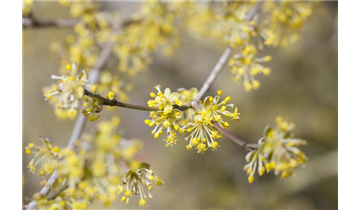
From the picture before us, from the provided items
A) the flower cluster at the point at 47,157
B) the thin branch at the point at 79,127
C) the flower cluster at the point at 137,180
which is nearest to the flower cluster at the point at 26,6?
the thin branch at the point at 79,127

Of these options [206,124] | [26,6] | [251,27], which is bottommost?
[206,124]

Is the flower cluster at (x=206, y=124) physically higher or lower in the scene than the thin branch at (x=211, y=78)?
lower

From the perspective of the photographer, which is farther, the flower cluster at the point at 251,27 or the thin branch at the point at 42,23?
the thin branch at the point at 42,23

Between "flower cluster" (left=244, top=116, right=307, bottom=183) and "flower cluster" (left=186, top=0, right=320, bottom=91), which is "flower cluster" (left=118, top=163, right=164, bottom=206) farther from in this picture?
"flower cluster" (left=186, top=0, right=320, bottom=91)

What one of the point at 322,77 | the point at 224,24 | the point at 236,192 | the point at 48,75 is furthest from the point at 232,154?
the point at 48,75

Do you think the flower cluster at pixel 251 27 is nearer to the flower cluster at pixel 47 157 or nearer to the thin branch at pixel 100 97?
the thin branch at pixel 100 97

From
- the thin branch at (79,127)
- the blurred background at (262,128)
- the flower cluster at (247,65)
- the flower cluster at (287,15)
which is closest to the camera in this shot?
the thin branch at (79,127)

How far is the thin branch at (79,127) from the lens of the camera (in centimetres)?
113

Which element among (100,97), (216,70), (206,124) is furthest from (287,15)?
(100,97)

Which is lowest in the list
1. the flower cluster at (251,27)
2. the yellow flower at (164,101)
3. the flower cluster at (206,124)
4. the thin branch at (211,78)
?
the flower cluster at (206,124)

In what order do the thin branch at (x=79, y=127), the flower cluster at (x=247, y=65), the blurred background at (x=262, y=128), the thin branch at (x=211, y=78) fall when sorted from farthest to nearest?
the blurred background at (x=262, y=128)
the flower cluster at (x=247, y=65)
the thin branch at (x=211, y=78)
the thin branch at (x=79, y=127)

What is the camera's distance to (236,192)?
3.54 m

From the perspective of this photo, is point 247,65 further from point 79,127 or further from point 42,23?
point 42,23

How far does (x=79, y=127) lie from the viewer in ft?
5.03
